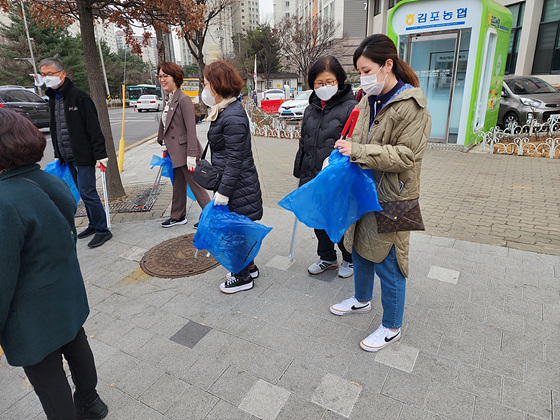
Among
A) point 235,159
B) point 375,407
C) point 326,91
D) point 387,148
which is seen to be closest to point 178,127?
point 235,159

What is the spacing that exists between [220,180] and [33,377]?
5.91 ft

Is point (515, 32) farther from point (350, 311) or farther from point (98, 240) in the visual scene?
point (98, 240)

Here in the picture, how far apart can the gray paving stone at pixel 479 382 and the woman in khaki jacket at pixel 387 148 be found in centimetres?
45

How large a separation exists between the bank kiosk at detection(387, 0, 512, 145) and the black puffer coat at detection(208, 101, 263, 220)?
8481 millimetres

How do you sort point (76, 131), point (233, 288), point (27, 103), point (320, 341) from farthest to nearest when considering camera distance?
point (27, 103)
point (76, 131)
point (233, 288)
point (320, 341)

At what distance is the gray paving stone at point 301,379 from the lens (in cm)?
223

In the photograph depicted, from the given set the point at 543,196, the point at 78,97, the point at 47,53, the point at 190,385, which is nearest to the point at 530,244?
the point at 543,196

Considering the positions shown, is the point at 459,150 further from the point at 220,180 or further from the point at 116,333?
the point at 116,333

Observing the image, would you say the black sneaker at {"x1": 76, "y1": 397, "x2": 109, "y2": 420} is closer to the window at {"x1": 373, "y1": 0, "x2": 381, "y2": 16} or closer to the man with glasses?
the man with glasses

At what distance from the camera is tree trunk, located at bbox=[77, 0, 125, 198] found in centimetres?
554

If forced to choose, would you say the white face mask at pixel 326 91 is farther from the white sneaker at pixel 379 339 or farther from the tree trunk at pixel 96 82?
the tree trunk at pixel 96 82

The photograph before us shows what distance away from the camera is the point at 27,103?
1548 cm

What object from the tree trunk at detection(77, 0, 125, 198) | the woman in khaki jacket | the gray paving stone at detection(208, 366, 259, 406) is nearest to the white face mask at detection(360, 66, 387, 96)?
the woman in khaki jacket

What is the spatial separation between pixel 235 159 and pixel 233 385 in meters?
1.62
